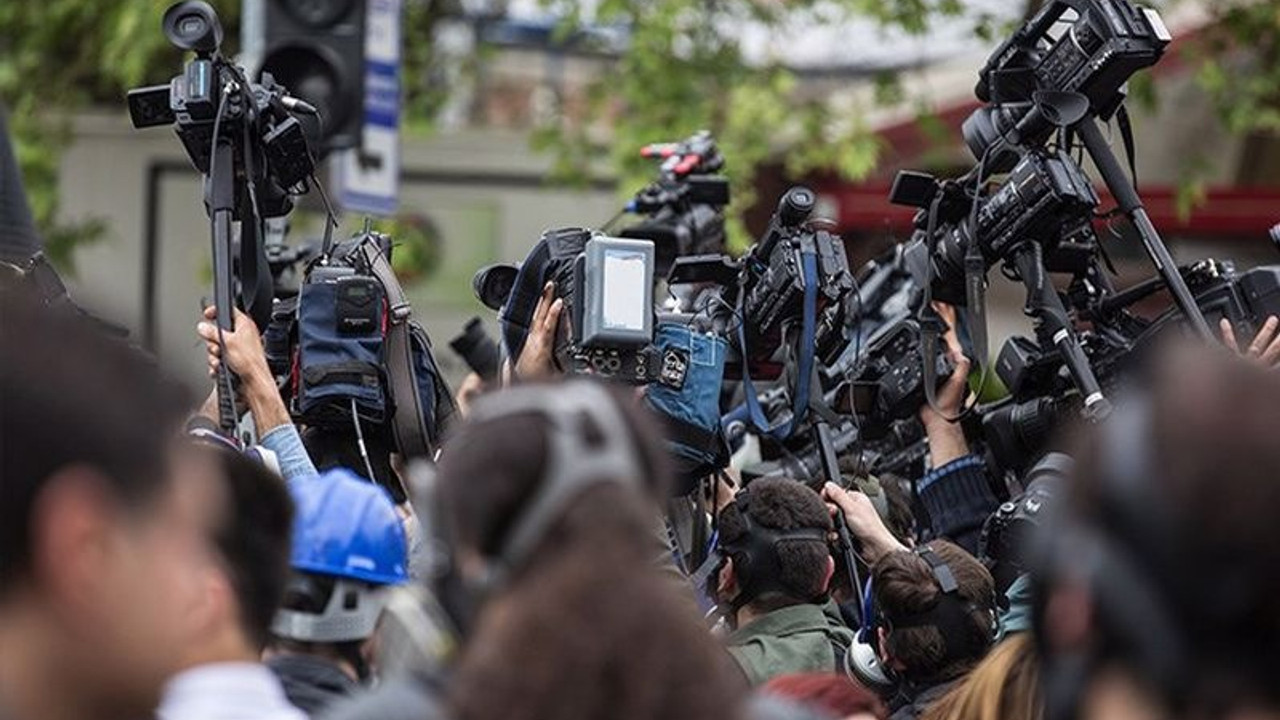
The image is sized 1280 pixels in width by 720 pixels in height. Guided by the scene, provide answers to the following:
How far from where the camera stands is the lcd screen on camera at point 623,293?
5.52 meters

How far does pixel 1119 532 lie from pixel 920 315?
14.1 ft

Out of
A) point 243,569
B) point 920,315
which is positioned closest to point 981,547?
point 920,315

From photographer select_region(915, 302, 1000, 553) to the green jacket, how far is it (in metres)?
0.84

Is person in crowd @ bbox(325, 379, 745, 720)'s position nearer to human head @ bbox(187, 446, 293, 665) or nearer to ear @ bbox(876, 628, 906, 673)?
human head @ bbox(187, 446, 293, 665)

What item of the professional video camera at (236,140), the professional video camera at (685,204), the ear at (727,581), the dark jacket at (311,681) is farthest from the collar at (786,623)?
the professional video camera at (685,204)

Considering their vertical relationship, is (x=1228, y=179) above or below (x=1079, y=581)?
above

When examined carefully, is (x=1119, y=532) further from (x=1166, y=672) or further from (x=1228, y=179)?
(x=1228, y=179)

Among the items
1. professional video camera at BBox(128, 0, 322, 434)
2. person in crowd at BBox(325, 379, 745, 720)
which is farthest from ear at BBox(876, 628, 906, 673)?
person in crowd at BBox(325, 379, 745, 720)

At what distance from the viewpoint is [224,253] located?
5.54 meters

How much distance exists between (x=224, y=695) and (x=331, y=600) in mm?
531

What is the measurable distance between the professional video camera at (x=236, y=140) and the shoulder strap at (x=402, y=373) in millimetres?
277

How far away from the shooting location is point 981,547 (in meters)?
5.79

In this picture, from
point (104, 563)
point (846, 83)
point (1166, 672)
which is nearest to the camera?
point (1166, 672)

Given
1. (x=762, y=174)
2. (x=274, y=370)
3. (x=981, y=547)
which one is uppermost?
(x=762, y=174)
